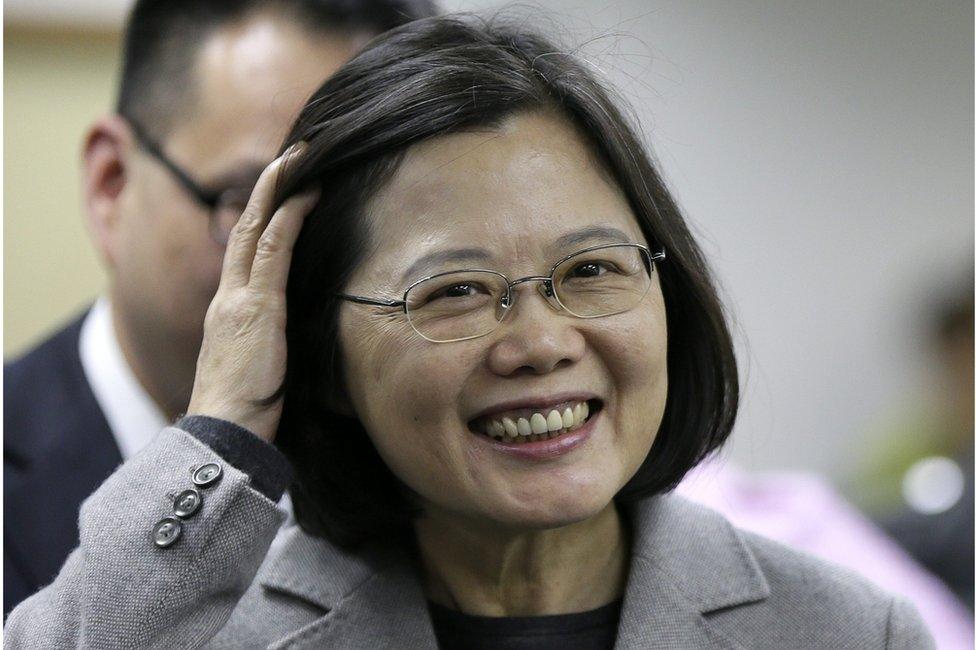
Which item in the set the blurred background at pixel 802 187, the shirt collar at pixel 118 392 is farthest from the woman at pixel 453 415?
the blurred background at pixel 802 187

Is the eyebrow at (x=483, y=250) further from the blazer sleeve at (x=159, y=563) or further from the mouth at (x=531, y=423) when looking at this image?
the blazer sleeve at (x=159, y=563)

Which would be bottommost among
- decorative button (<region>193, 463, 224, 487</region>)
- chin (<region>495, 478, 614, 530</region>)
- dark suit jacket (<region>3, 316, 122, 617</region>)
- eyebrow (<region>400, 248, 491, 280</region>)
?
dark suit jacket (<region>3, 316, 122, 617</region>)

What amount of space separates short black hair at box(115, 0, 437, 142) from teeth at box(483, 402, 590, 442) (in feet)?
3.66

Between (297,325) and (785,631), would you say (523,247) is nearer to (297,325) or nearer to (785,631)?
(297,325)

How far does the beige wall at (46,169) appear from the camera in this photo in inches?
185

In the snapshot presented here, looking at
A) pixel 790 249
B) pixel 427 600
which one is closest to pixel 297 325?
pixel 427 600

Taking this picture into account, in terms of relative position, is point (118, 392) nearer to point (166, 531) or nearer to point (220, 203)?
point (220, 203)

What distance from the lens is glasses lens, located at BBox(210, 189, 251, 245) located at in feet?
7.50

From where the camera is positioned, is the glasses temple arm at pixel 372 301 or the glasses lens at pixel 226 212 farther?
the glasses lens at pixel 226 212

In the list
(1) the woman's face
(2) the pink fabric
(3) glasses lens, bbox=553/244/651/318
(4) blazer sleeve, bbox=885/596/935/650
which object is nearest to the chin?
(1) the woman's face

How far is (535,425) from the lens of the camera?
57.3 inches

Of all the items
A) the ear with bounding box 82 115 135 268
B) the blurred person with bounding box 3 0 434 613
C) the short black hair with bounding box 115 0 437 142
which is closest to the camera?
the blurred person with bounding box 3 0 434 613

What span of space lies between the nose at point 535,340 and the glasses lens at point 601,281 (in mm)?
25

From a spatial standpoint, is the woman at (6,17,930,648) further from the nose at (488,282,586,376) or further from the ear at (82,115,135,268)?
the ear at (82,115,135,268)
